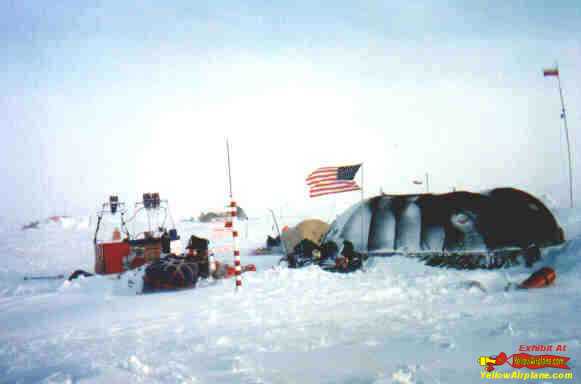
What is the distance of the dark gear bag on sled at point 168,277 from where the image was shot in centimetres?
1042

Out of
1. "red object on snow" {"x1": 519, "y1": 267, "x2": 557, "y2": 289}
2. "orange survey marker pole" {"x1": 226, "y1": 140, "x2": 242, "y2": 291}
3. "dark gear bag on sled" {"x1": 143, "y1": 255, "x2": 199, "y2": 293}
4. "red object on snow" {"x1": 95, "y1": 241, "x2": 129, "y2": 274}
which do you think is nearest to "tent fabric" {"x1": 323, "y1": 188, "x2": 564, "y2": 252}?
"red object on snow" {"x1": 519, "y1": 267, "x2": 557, "y2": 289}

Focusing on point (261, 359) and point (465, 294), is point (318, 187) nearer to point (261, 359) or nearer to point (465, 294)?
point (465, 294)

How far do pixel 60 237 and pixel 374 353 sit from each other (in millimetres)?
35612

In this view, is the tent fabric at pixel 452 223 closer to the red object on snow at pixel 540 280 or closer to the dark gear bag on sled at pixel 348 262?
the dark gear bag on sled at pixel 348 262

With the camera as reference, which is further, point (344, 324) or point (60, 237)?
point (60, 237)

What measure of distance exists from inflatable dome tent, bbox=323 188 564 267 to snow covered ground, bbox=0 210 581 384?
1.03m

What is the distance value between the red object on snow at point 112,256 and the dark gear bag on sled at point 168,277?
3279 mm

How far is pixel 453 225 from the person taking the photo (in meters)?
11.9

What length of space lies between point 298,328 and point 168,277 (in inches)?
209

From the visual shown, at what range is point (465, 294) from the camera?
25.6 ft

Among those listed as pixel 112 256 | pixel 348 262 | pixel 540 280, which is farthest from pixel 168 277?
pixel 540 280

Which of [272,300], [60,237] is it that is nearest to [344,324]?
[272,300]

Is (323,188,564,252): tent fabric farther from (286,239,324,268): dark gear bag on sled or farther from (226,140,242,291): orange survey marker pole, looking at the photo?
(226,140,242,291): orange survey marker pole
